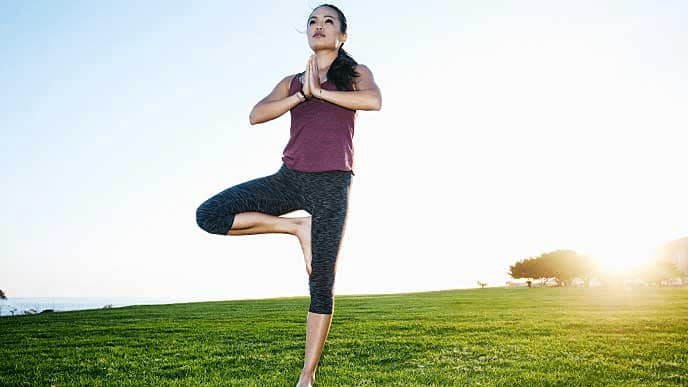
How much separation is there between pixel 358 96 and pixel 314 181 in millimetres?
604

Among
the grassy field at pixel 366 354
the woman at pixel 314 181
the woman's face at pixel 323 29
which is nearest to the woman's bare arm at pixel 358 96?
the woman at pixel 314 181

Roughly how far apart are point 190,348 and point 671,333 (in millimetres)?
7401

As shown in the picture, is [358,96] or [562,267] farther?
[562,267]

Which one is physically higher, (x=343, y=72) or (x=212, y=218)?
(x=343, y=72)

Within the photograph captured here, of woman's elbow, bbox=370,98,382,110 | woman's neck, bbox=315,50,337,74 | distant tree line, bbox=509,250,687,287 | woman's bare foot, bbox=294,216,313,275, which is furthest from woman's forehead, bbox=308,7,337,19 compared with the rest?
distant tree line, bbox=509,250,687,287

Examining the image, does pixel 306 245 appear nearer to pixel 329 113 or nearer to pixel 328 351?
pixel 329 113

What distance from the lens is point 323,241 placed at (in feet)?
11.4

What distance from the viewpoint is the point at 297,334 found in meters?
8.48

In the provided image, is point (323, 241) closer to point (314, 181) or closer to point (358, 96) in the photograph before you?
point (314, 181)

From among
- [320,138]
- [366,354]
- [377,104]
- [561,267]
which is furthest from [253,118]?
[561,267]

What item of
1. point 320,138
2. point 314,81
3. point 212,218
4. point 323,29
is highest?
point 323,29

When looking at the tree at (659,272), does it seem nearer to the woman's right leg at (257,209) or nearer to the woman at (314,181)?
the woman at (314,181)

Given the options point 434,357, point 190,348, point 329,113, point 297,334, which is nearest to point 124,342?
point 190,348

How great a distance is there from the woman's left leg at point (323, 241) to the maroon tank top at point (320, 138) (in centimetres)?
8
